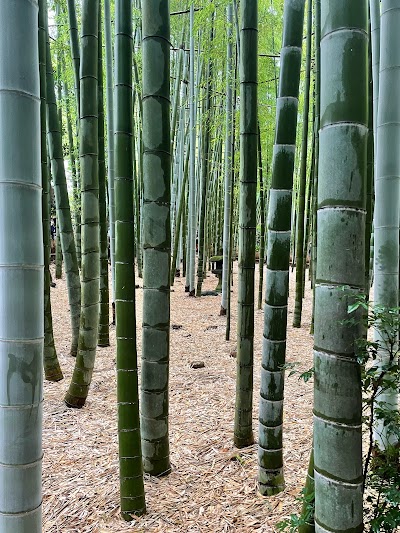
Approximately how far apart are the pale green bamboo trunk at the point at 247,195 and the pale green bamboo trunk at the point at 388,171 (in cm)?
55

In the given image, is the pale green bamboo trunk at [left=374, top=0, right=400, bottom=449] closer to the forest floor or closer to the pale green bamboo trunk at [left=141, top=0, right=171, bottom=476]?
the forest floor

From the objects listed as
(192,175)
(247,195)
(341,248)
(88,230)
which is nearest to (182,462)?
(247,195)

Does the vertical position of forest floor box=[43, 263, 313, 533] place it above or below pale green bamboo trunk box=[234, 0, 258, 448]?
below

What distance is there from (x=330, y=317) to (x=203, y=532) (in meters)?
1.32

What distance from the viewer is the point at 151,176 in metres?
1.89

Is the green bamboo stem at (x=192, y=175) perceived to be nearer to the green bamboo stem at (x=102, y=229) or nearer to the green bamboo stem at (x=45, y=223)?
the green bamboo stem at (x=102, y=229)

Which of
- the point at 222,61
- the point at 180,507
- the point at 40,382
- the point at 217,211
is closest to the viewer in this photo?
the point at 40,382

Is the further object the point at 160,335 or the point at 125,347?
the point at 160,335

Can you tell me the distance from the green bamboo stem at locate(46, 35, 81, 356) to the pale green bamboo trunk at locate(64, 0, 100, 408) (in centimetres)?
52

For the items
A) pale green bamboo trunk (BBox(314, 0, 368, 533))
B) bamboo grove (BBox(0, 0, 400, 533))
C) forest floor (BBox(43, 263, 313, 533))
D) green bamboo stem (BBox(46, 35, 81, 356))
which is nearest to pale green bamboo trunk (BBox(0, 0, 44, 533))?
bamboo grove (BBox(0, 0, 400, 533))

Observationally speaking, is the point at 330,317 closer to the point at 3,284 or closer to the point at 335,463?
the point at 335,463

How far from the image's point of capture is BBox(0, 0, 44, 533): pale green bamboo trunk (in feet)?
3.21

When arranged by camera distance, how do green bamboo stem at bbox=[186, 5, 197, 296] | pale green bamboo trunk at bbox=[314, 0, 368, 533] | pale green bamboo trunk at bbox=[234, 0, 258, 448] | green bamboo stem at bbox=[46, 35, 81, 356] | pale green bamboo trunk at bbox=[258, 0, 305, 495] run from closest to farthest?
1. pale green bamboo trunk at bbox=[314, 0, 368, 533]
2. pale green bamboo trunk at bbox=[258, 0, 305, 495]
3. pale green bamboo trunk at bbox=[234, 0, 258, 448]
4. green bamboo stem at bbox=[46, 35, 81, 356]
5. green bamboo stem at bbox=[186, 5, 197, 296]

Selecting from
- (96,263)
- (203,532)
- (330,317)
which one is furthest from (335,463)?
(96,263)
